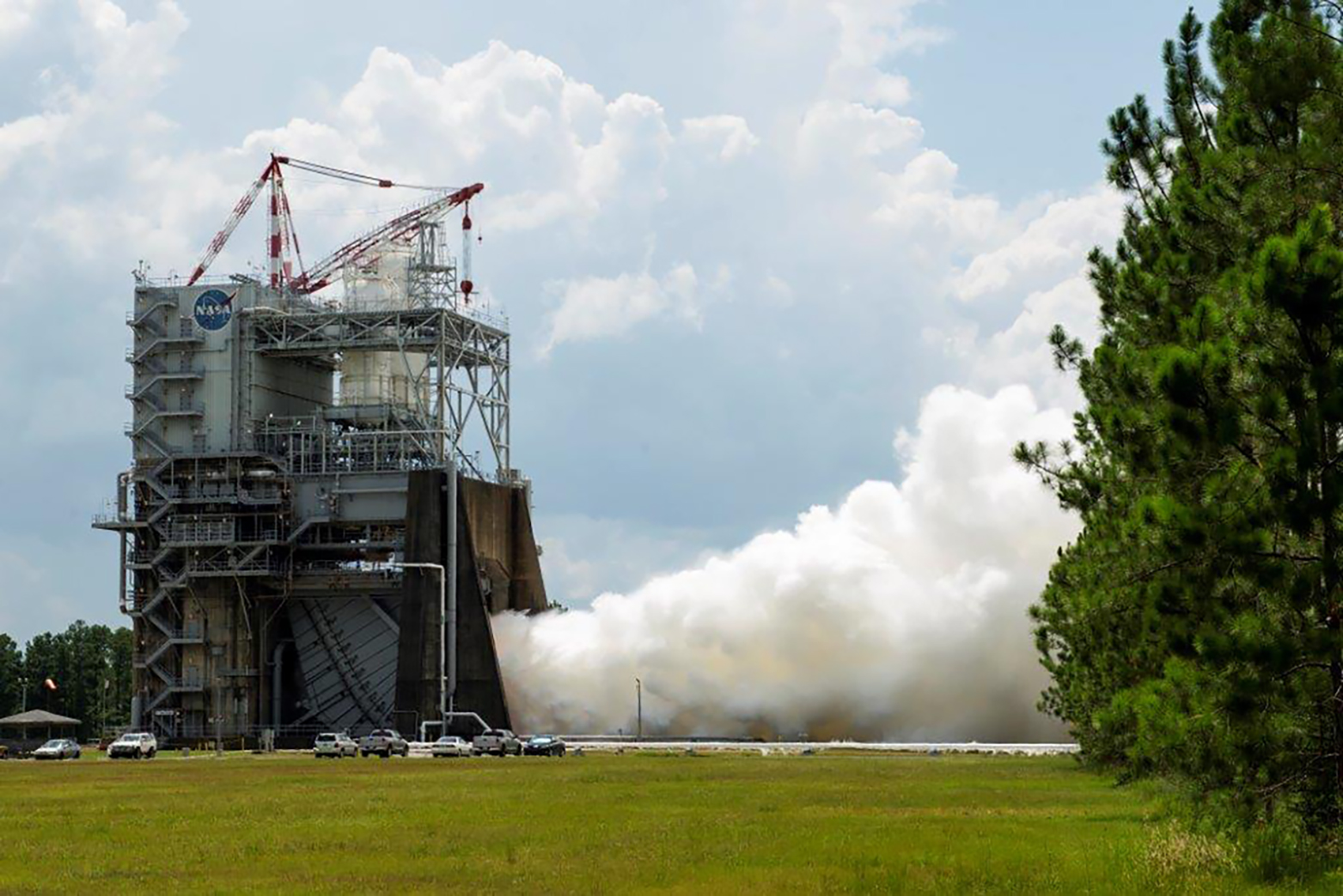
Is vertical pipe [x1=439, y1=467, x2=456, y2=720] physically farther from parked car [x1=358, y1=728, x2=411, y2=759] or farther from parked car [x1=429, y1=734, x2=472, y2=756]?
parked car [x1=429, y1=734, x2=472, y2=756]

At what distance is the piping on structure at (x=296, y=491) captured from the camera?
124m

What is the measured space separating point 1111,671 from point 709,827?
13926 mm

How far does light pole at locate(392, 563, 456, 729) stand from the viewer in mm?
116750

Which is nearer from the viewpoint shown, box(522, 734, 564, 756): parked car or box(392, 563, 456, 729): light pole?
box(522, 734, 564, 756): parked car

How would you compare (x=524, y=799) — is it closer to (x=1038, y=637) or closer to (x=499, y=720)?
(x=1038, y=637)

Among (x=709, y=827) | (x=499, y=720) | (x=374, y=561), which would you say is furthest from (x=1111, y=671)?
(x=374, y=561)

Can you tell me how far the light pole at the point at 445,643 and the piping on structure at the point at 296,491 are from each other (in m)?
2.36

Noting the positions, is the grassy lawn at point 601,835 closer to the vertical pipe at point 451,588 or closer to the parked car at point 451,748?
the parked car at point 451,748

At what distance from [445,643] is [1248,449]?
94926mm

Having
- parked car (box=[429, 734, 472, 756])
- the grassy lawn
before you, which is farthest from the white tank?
the grassy lawn

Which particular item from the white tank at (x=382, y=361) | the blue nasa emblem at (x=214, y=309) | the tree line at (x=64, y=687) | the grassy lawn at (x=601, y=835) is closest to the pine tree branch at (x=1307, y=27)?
the grassy lawn at (x=601, y=835)

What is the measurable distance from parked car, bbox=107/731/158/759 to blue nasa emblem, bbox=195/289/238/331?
114 ft

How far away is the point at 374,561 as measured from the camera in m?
128

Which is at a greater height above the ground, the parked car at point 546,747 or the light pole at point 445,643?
the light pole at point 445,643
